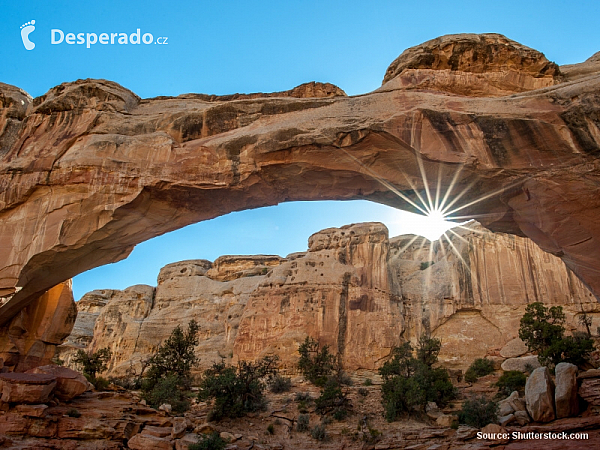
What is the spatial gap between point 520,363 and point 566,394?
16.6 meters

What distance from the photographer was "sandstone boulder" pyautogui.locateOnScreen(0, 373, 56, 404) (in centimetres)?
1114

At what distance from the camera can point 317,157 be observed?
11898 millimetres

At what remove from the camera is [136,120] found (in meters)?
13.7

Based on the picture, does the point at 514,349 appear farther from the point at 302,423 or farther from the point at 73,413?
the point at 73,413

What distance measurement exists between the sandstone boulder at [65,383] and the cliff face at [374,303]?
58.8 ft

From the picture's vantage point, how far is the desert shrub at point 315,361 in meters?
25.9

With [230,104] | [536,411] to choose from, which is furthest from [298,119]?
[536,411]

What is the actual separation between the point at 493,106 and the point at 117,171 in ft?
31.1

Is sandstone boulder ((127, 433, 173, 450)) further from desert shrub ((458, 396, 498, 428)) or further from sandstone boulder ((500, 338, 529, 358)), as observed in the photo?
sandstone boulder ((500, 338, 529, 358))

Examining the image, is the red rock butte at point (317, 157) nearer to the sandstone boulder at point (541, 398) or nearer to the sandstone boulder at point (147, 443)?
the sandstone boulder at point (541, 398)

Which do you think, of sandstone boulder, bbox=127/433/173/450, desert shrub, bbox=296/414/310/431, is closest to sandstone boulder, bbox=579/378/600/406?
desert shrub, bbox=296/414/310/431

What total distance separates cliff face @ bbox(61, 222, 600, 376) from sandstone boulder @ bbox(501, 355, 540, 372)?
156 inches

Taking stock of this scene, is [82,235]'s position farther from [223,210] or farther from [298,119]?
[298,119]

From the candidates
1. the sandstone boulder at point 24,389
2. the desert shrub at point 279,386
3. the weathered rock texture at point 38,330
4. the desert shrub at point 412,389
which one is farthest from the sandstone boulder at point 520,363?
the sandstone boulder at point 24,389
